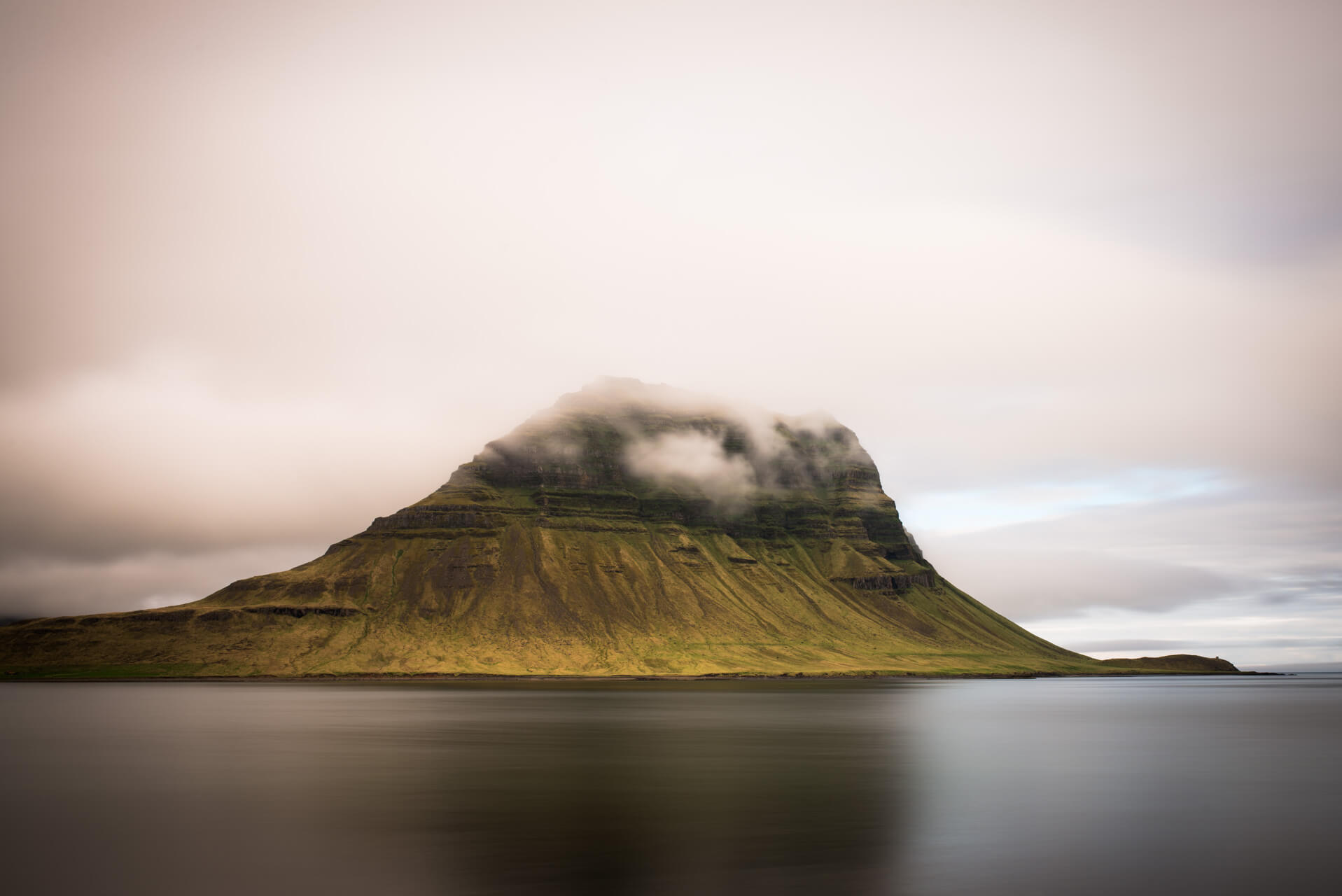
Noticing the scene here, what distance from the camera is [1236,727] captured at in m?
128

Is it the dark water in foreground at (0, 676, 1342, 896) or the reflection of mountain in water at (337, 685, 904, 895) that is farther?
the dark water in foreground at (0, 676, 1342, 896)

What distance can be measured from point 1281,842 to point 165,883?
52672 millimetres

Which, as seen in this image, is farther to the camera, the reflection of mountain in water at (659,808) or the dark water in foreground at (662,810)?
the dark water in foreground at (662,810)

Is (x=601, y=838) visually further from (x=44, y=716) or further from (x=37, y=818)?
(x=44, y=716)

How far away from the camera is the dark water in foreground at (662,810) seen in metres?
39.6

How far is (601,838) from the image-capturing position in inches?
1822

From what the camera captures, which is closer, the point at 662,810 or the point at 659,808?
the point at 662,810

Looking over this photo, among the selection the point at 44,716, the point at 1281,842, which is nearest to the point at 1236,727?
the point at 1281,842

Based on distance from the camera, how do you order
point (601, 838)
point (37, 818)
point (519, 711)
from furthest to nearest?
1. point (519, 711)
2. point (37, 818)
3. point (601, 838)

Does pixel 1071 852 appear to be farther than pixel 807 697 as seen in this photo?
No

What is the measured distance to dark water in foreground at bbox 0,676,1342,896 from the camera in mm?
39562

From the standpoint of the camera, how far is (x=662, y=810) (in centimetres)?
5441

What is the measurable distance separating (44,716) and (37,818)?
101431 mm

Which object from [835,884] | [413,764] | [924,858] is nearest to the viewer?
[835,884]
